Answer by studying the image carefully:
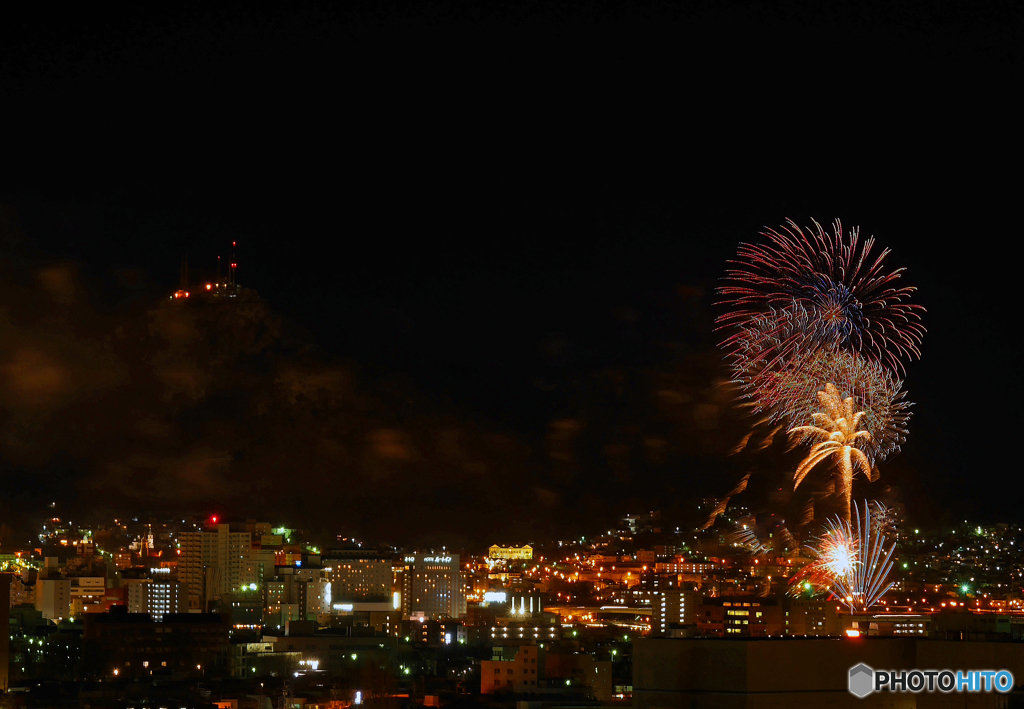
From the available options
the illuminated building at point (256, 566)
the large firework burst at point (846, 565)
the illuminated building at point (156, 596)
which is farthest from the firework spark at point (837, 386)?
the illuminated building at point (156, 596)

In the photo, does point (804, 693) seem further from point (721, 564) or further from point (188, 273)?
point (721, 564)

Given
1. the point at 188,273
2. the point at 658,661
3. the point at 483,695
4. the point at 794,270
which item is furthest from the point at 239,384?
the point at 658,661

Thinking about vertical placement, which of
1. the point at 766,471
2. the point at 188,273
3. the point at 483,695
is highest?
the point at 188,273

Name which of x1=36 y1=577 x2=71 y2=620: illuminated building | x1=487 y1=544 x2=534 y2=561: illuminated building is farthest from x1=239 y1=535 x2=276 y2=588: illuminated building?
x1=487 y1=544 x2=534 y2=561: illuminated building

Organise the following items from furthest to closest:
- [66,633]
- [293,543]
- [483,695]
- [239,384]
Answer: [293,543] < [239,384] < [66,633] < [483,695]

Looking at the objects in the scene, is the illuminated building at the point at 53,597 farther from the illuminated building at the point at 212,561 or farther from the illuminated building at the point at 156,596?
the illuminated building at the point at 212,561
